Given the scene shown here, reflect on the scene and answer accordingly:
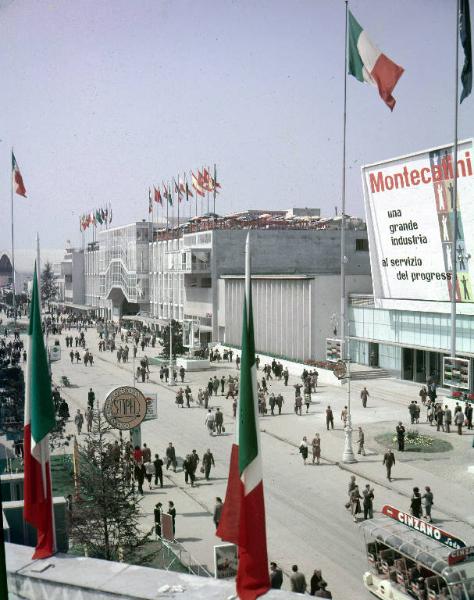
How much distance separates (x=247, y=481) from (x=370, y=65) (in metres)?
18.7

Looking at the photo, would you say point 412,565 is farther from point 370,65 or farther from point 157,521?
point 370,65

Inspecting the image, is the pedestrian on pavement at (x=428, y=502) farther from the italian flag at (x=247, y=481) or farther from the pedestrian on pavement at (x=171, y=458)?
the italian flag at (x=247, y=481)

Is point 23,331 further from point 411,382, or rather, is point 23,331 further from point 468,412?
point 468,412

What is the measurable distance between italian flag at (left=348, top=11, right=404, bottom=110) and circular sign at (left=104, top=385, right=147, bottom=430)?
466 inches

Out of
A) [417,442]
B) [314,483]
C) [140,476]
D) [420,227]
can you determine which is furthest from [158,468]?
[420,227]

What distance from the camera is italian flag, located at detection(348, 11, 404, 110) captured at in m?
22.5

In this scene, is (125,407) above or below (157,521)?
above

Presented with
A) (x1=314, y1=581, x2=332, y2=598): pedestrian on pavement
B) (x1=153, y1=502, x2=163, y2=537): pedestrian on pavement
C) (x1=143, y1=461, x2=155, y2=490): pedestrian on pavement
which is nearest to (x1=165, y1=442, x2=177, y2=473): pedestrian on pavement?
(x1=143, y1=461, x2=155, y2=490): pedestrian on pavement

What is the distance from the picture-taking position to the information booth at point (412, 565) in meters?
11.5

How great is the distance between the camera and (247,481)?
7121 mm

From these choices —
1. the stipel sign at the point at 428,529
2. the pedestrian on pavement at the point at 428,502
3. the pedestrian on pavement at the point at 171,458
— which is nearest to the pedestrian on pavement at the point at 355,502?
the pedestrian on pavement at the point at 428,502

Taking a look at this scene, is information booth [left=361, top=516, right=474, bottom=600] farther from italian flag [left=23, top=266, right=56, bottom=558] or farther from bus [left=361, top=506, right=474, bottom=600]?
italian flag [left=23, top=266, right=56, bottom=558]

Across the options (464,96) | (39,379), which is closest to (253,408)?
(39,379)

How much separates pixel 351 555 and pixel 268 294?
3650 centimetres
